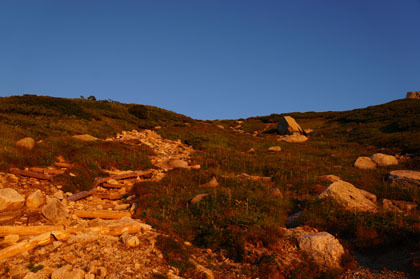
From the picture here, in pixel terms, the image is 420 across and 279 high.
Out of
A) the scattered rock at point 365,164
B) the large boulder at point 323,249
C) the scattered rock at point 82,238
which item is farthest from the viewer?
the scattered rock at point 365,164

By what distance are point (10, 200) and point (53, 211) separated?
1511mm

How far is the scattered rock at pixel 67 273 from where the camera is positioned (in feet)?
17.4

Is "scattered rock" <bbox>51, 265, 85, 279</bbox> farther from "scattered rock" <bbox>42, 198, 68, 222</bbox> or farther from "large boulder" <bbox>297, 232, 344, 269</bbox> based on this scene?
"large boulder" <bbox>297, 232, 344, 269</bbox>

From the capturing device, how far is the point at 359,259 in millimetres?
7363

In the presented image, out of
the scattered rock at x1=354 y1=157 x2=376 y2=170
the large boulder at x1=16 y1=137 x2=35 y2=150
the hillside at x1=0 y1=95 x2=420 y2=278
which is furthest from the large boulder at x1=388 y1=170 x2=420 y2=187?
the large boulder at x1=16 y1=137 x2=35 y2=150

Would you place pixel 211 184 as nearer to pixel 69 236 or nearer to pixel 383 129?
pixel 69 236

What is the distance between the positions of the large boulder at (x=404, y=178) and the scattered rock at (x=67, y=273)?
15.0 m

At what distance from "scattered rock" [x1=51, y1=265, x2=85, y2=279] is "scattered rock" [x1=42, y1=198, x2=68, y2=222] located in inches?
146

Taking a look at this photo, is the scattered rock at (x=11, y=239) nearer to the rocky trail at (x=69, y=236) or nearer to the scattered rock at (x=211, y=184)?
the rocky trail at (x=69, y=236)

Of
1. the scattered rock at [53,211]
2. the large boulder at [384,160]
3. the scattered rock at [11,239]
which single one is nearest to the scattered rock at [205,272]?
the scattered rock at [11,239]

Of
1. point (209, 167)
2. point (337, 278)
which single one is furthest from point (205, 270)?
point (209, 167)

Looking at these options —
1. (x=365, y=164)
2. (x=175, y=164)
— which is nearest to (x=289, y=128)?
(x=365, y=164)

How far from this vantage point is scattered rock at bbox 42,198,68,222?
8.62 m

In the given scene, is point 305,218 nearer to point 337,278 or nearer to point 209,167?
point 337,278
